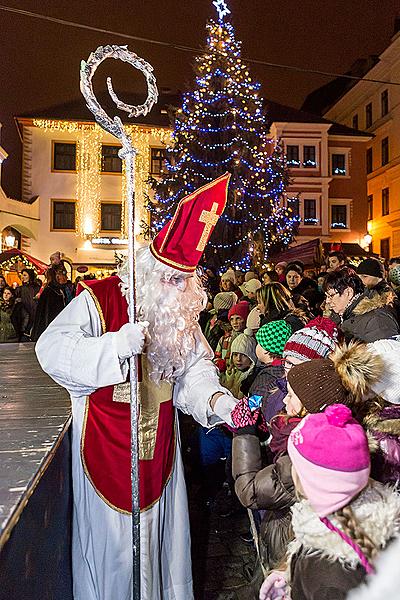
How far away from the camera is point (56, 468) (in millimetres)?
2443

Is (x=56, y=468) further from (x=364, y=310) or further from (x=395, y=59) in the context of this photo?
(x=395, y=59)

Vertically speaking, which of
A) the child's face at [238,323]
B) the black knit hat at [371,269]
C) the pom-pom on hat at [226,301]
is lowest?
the child's face at [238,323]

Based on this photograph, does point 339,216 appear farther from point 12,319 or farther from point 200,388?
point 200,388

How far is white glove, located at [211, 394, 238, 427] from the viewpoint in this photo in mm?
3033

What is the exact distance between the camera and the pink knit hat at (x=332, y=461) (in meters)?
1.75

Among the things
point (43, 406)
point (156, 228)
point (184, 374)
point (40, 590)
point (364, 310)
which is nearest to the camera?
point (40, 590)

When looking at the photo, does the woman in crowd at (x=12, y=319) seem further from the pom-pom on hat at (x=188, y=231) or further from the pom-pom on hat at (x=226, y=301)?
the pom-pom on hat at (x=188, y=231)

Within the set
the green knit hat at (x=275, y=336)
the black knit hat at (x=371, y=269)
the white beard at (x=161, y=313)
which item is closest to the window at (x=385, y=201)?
the black knit hat at (x=371, y=269)

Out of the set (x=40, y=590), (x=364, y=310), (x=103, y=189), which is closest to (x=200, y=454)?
(x=364, y=310)

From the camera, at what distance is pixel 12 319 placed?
1112 cm

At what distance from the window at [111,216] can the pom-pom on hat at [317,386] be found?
30.6m

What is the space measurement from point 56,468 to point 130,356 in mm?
613

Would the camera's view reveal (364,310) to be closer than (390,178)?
Yes

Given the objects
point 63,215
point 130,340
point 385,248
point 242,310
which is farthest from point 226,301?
point 385,248
